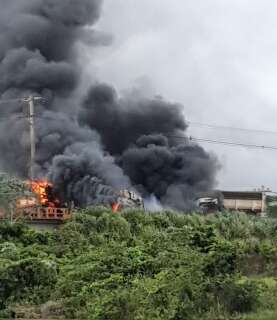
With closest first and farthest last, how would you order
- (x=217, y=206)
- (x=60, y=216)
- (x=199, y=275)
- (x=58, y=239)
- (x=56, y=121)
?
(x=199, y=275), (x=58, y=239), (x=60, y=216), (x=56, y=121), (x=217, y=206)

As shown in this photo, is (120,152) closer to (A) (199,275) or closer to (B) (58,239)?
(B) (58,239)

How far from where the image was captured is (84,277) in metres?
13.5

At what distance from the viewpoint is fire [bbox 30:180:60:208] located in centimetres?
3111

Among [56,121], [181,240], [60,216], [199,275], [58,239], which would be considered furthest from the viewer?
[56,121]

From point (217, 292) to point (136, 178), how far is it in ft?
88.5

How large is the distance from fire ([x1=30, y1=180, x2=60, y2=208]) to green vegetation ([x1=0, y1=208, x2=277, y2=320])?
984 cm

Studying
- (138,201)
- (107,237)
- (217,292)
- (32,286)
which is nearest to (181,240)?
(107,237)

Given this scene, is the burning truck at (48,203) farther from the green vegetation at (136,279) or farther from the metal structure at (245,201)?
the metal structure at (245,201)

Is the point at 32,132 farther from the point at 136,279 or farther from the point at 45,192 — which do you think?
the point at 136,279

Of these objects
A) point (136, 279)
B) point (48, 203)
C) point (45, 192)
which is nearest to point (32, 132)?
point (45, 192)

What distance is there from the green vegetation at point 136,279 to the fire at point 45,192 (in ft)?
32.3

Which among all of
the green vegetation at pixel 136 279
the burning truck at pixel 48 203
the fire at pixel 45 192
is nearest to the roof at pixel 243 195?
the burning truck at pixel 48 203

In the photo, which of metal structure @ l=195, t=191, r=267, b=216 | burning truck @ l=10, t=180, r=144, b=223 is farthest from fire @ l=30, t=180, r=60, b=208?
metal structure @ l=195, t=191, r=267, b=216

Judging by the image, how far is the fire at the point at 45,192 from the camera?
31.1m
